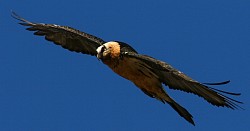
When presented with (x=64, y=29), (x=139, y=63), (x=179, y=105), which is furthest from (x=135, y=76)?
(x=64, y=29)

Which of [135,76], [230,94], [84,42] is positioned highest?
[84,42]

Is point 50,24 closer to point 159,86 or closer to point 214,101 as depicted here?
point 159,86

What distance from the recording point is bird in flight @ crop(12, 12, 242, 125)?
12.9 metres

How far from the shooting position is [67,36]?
50.0ft

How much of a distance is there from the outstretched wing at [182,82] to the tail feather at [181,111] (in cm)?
72

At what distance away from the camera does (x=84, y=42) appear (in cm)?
1515

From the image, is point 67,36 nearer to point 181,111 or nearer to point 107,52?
point 107,52

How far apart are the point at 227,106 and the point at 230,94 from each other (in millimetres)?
712

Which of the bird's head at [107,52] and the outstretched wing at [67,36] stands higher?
the outstretched wing at [67,36]

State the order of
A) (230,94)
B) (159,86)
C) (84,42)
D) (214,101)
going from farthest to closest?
1. (84,42)
2. (159,86)
3. (214,101)
4. (230,94)

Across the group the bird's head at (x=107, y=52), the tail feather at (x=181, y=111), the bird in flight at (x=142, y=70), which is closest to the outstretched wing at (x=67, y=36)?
the bird in flight at (x=142, y=70)

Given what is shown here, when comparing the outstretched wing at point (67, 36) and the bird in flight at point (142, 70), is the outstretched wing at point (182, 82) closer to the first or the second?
the bird in flight at point (142, 70)

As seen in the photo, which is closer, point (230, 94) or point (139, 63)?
point (230, 94)

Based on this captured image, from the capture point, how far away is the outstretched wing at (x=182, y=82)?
41.9ft
